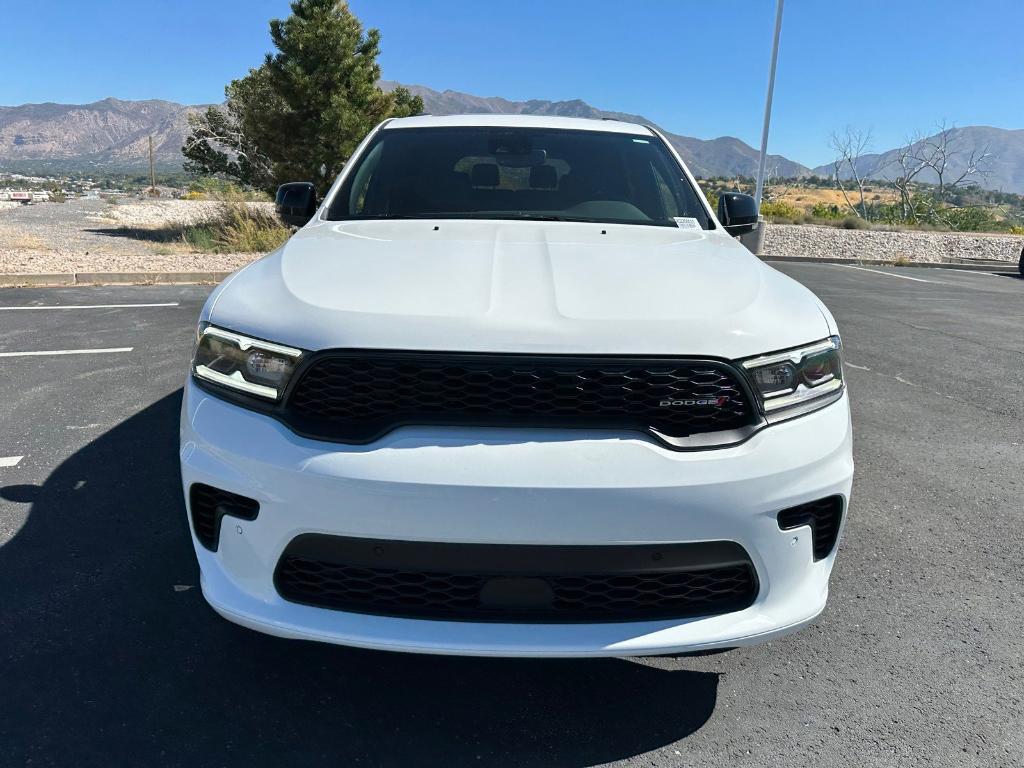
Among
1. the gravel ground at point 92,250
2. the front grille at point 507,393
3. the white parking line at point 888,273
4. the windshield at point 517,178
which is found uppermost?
the windshield at point 517,178

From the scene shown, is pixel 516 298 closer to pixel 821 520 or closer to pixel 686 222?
Result: pixel 821 520

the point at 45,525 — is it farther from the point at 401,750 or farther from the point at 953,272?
the point at 953,272

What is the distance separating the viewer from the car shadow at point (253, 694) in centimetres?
196

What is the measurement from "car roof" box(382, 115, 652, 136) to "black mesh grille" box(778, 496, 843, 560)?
7.95ft

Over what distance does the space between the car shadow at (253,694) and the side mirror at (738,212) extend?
2194 millimetres

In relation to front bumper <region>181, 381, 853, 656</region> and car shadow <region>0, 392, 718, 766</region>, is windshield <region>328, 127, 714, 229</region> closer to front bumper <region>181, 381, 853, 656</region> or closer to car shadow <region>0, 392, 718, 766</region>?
front bumper <region>181, 381, 853, 656</region>

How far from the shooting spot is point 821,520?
6.42 ft

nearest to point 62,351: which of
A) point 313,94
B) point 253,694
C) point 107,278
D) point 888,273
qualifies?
point 107,278

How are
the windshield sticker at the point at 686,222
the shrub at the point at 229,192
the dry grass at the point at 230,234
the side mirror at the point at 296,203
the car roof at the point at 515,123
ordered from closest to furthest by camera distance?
the windshield sticker at the point at 686,222
the side mirror at the point at 296,203
the car roof at the point at 515,123
the dry grass at the point at 230,234
the shrub at the point at 229,192

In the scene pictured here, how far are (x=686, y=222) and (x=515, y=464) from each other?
1804 mm

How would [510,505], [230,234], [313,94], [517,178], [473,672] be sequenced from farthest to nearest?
[313,94]
[230,234]
[517,178]
[473,672]
[510,505]

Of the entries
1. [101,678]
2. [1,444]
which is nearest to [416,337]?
[101,678]

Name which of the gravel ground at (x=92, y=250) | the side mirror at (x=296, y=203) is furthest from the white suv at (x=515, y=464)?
the gravel ground at (x=92, y=250)

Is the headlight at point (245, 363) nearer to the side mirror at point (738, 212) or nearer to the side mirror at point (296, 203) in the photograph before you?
the side mirror at point (296, 203)
